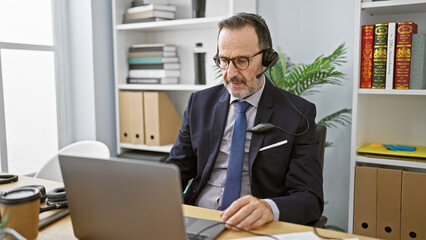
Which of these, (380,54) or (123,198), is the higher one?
(380,54)

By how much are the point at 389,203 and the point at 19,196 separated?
167 centimetres

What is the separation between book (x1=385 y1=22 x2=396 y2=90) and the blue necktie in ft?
2.78

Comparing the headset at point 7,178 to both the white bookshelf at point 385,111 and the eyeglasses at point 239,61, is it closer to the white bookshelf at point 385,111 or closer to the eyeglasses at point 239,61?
the eyeglasses at point 239,61

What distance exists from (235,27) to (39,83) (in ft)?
5.68

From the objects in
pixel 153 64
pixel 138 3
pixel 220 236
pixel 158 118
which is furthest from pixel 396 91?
pixel 138 3

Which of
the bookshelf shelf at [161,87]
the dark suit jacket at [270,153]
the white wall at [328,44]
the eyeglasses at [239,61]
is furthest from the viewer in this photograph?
the bookshelf shelf at [161,87]

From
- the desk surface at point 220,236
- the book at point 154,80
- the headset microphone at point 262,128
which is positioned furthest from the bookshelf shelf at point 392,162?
the book at point 154,80

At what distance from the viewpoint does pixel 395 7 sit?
1.84m

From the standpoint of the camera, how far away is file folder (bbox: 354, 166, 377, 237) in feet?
6.30

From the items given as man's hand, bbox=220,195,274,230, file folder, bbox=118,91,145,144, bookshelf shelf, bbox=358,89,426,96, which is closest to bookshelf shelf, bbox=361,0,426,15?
bookshelf shelf, bbox=358,89,426,96

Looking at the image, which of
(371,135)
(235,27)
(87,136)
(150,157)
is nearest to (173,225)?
(235,27)

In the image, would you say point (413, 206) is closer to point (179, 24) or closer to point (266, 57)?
point (266, 57)

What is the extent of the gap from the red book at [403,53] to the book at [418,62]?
0.06ft

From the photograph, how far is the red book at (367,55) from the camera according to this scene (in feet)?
6.13
